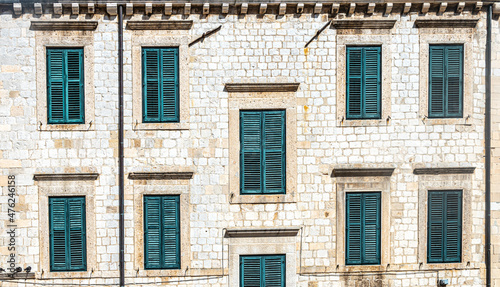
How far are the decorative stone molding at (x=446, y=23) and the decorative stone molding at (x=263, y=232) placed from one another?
19.8ft

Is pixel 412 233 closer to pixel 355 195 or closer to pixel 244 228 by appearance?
pixel 355 195

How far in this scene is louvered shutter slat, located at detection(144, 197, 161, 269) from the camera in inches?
469

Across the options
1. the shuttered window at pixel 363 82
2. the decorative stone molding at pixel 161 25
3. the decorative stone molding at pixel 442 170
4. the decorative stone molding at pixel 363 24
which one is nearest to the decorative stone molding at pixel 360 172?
the decorative stone molding at pixel 442 170

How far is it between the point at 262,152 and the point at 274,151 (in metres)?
0.30

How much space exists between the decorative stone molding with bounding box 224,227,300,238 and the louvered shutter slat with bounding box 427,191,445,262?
3444 millimetres

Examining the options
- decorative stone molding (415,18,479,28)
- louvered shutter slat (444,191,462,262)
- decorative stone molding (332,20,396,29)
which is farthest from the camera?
louvered shutter slat (444,191,462,262)

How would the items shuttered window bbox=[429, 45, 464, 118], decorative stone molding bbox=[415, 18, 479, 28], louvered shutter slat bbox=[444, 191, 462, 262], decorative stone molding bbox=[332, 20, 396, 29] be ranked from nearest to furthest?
decorative stone molding bbox=[332, 20, 396, 29] < decorative stone molding bbox=[415, 18, 479, 28] < shuttered window bbox=[429, 45, 464, 118] < louvered shutter slat bbox=[444, 191, 462, 262]

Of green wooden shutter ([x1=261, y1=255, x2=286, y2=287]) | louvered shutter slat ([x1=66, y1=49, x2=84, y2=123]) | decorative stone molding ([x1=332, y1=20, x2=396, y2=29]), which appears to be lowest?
green wooden shutter ([x1=261, y1=255, x2=286, y2=287])

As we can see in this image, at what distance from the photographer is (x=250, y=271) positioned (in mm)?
12133

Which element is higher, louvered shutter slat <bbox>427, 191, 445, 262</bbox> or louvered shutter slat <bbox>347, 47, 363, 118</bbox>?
louvered shutter slat <bbox>347, 47, 363, 118</bbox>

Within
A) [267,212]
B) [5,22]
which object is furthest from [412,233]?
[5,22]

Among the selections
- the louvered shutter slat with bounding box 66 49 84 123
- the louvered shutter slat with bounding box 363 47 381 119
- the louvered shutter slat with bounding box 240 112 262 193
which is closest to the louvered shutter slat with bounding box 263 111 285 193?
the louvered shutter slat with bounding box 240 112 262 193

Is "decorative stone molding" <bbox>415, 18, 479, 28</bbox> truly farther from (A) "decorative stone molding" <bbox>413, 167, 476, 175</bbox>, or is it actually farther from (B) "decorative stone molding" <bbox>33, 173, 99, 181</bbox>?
(B) "decorative stone molding" <bbox>33, 173, 99, 181</bbox>

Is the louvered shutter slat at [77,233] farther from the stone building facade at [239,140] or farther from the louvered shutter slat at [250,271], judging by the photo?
the louvered shutter slat at [250,271]
